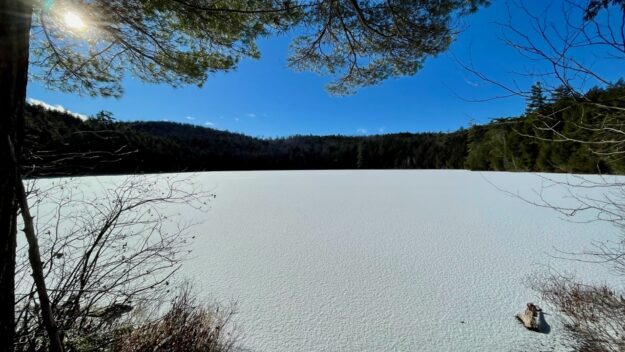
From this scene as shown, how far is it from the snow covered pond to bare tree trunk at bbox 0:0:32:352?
1.62 metres

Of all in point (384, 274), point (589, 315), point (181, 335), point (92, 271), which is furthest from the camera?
point (384, 274)

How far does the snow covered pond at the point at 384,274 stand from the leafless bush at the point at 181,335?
0.18 meters

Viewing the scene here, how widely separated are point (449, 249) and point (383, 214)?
8.26 ft

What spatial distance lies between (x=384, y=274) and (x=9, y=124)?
3379mm

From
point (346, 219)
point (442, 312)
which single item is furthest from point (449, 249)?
point (346, 219)

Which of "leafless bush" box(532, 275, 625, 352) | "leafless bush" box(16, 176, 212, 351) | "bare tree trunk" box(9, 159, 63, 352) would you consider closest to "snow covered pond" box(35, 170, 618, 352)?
"leafless bush" box(532, 275, 625, 352)

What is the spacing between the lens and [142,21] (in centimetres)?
173

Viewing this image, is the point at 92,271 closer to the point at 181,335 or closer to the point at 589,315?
the point at 181,335

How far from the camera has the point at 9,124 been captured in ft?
2.41

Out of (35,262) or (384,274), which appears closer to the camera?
(35,262)

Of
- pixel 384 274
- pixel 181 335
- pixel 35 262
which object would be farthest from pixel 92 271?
pixel 384 274

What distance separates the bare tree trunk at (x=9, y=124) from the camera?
0.72 m

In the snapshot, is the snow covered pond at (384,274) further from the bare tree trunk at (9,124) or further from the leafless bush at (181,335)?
the bare tree trunk at (9,124)

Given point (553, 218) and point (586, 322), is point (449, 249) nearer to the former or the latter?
point (586, 322)
